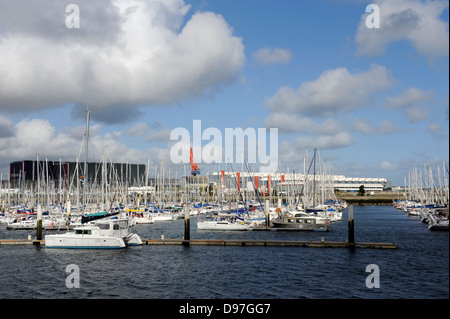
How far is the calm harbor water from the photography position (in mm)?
28250

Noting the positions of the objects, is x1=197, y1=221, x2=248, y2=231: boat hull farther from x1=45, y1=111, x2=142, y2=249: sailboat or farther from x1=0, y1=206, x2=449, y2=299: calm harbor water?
x1=45, y1=111, x2=142, y2=249: sailboat

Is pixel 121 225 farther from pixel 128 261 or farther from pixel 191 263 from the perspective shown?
pixel 191 263

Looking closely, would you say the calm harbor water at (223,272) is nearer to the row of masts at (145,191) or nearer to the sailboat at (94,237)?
the sailboat at (94,237)

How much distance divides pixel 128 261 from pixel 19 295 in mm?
12694

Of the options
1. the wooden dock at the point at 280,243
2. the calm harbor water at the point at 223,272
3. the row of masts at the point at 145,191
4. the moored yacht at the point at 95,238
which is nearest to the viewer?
the calm harbor water at the point at 223,272

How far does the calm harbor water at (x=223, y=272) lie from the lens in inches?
1112

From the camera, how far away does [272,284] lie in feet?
101

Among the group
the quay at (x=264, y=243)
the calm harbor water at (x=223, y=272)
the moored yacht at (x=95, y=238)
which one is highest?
the moored yacht at (x=95, y=238)

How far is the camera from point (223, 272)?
114ft

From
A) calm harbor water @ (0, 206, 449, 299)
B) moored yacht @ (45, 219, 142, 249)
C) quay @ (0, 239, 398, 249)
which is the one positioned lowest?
calm harbor water @ (0, 206, 449, 299)

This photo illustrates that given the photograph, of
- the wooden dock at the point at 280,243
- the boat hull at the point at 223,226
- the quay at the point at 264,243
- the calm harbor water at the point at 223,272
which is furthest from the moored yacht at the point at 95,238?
the boat hull at the point at 223,226

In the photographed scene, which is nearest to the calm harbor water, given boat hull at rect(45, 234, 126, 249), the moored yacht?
boat hull at rect(45, 234, 126, 249)
